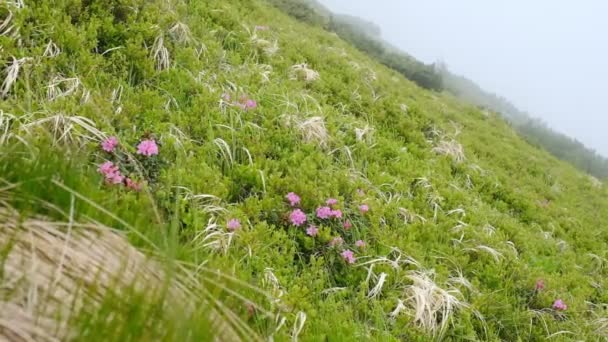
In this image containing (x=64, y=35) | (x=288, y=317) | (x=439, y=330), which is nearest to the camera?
(x=288, y=317)

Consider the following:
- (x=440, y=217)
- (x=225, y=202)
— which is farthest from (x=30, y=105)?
(x=440, y=217)

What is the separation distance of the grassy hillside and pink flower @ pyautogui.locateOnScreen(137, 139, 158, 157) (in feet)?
0.05

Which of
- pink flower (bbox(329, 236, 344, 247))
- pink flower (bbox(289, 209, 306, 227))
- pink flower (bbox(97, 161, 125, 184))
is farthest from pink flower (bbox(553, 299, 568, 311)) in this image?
pink flower (bbox(97, 161, 125, 184))

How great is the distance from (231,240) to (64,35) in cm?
338

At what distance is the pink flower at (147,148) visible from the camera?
15.5 ft

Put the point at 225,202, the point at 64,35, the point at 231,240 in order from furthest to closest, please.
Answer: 1. the point at 64,35
2. the point at 225,202
3. the point at 231,240

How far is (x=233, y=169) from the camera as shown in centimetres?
544

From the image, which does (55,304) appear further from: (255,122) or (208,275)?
(255,122)

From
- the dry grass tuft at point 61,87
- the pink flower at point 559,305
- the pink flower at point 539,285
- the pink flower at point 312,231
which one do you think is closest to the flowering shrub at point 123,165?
the dry grass tuft at point 61,87

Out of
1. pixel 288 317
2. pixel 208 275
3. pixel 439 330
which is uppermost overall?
pixel 208 275

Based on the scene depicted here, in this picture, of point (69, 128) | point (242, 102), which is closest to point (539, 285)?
point (242, 102)

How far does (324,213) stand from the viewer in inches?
204

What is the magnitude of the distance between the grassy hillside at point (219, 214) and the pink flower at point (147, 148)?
14 mm

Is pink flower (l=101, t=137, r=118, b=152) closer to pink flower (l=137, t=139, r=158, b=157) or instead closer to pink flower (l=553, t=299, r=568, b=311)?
pink flower (l=137, t=139, r=158, b=157)
